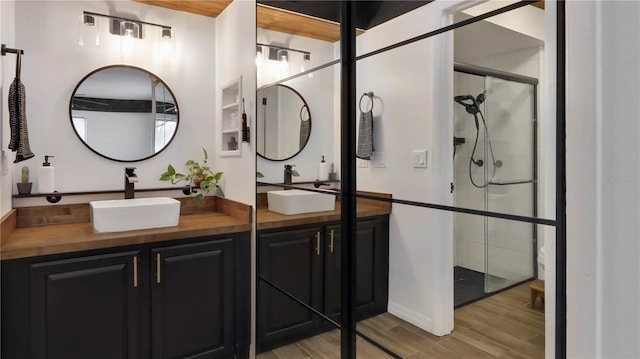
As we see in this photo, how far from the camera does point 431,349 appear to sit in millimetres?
1390

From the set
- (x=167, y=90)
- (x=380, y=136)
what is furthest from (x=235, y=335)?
(x=167, y=90)

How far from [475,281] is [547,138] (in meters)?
0.53

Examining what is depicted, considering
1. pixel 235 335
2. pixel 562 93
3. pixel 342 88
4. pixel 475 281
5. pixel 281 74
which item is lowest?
pixel 235 335

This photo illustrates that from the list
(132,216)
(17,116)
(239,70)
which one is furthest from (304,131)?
(17,116)

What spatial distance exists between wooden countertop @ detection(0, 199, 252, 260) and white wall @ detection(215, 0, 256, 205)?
0.14 metres

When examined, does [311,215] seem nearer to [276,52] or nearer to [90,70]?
[276,52]

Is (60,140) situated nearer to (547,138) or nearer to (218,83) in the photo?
(218,83)

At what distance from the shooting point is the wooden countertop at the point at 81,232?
1.75 m

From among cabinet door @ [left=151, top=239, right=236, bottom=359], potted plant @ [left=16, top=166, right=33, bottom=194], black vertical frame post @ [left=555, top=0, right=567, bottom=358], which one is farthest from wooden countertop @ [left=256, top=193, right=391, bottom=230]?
potted plant @ [left=16, top=166, right=33, bottom=194]

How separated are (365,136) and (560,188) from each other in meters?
0.83

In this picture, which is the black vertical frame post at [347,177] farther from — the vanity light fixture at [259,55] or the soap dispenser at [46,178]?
the soap dispenser at [46,178]

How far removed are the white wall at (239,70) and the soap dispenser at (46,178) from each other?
1.02 m

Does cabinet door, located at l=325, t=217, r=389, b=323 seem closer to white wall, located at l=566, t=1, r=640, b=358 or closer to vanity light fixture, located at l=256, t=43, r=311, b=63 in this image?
vanity light fixture, located at l=256, t=43, r=311, b=63

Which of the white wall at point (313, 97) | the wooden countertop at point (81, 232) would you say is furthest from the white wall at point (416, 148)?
the wooden countertop at point (81, 232)
